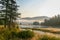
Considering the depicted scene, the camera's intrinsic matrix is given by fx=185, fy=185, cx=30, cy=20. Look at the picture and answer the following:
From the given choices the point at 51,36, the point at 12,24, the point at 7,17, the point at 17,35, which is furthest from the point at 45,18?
the point at 7,17

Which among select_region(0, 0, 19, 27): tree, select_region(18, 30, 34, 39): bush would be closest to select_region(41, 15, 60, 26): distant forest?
select_region(18, 30, 34, 39): bush

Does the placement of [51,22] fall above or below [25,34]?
above

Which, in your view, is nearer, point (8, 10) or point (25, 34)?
point (25, 34)

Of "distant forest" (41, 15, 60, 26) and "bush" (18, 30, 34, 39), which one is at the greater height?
"distant forest" (41, 15, 60, 26)

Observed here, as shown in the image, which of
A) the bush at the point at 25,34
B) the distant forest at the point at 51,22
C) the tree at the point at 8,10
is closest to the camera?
the distant forest at the point at 51,22

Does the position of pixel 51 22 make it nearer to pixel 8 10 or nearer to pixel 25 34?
pixel 25 34

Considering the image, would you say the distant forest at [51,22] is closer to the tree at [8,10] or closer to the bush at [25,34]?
the bush at [25,34]

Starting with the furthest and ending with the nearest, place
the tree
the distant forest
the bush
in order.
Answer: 1. the tree
2. the bush
3. the distant forest

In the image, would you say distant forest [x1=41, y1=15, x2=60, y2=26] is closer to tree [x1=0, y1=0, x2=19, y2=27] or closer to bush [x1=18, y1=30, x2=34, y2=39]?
bush [x1=18, y1=30, x2=34, y2=39]

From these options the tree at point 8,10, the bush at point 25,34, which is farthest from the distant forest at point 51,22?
the tree at point 8,10

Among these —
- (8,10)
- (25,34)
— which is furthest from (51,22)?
(8,10)

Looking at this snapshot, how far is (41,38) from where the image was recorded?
9.20m

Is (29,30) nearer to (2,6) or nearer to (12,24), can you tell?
(12,24)

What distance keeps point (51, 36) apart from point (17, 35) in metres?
2.13
